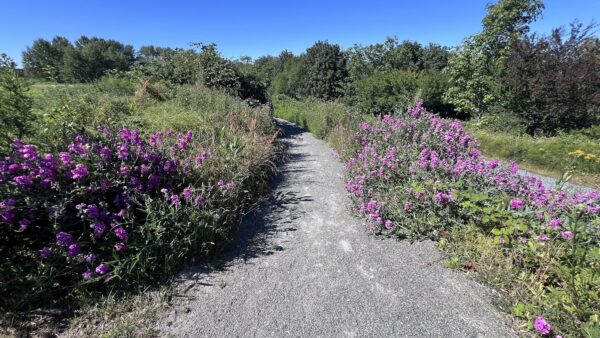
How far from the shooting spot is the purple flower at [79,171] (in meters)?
2.31

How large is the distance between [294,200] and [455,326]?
2773 mm

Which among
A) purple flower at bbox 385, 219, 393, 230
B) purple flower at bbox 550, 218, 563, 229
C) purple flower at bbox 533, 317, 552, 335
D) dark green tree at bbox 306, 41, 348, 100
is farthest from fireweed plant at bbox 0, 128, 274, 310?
dark green tree at bbox 306, 41, 348, 100

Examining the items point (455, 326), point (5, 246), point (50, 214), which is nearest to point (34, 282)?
point (5, 246)

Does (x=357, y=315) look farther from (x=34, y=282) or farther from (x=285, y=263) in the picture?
(x=34, y=282)

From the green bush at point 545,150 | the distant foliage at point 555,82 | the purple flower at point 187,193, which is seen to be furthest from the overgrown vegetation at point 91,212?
the distant foliage at point 555,82

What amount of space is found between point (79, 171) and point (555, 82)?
1369 centimetres

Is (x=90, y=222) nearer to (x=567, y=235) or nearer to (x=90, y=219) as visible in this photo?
(x=90, y=219)

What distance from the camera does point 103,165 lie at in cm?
261

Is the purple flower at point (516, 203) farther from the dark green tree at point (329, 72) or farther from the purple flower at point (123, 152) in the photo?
the dark green tree at point (329, 72)

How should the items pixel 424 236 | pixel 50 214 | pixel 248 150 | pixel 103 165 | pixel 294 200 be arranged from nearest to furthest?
pixel 50 214, pixel 103 165, pixel 424 236, pixel 294 200, pixel 248 150

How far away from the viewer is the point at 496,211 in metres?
2.89

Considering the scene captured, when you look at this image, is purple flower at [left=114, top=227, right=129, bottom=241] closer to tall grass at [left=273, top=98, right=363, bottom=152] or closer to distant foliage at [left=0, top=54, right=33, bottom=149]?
distant foliage at [left=0, top=54, right=33, bottom=149]

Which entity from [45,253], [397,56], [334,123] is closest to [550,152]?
[334,123]

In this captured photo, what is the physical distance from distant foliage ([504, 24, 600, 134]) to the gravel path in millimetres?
11038
